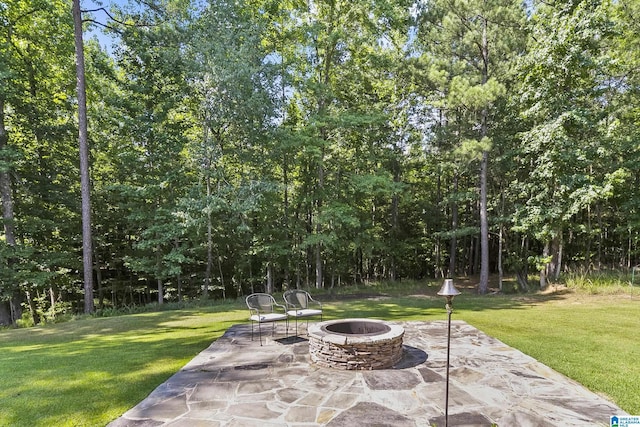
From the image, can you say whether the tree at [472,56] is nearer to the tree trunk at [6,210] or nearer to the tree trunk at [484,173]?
the tree trunk at [484,173]

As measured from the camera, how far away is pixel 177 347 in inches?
202

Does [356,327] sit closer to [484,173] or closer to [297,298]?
[297,298]

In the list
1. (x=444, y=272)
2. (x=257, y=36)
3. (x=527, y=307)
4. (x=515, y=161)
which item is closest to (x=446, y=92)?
(x=515, y=161)

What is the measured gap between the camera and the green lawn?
3.30 m

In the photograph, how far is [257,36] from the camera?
9812 mm

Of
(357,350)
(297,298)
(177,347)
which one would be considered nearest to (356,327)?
(357,350)

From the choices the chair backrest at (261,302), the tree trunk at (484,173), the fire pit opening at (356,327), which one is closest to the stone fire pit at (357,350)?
the fire pit opening at (356,327)

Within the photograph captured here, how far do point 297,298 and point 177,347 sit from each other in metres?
2.01

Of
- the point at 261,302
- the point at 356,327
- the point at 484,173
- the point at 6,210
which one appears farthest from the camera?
the point at 484,173

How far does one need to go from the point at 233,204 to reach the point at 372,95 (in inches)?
329

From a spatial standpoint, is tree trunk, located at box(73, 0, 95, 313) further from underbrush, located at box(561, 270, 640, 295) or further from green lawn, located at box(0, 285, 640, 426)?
underbrush, located at box(561, 270, 640, 295)

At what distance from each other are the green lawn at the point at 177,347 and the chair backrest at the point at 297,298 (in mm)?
1408

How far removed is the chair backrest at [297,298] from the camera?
5637mm

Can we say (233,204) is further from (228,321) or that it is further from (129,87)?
(129,87)
